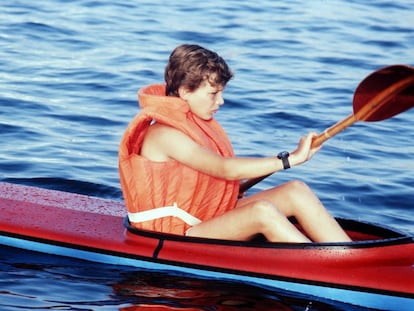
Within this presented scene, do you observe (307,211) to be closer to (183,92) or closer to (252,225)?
(252,225)

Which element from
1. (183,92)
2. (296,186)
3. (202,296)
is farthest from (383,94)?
(202,296)

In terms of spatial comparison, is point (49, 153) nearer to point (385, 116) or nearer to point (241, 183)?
point (241, 183)

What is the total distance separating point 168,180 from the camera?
4.74m

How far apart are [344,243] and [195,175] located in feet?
2.21

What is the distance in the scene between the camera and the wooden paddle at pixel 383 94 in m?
4.46

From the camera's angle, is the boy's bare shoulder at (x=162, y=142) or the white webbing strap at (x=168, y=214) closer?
the boy's bare shoulder at (x=162, y=142)

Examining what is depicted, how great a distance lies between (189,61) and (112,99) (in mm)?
3500

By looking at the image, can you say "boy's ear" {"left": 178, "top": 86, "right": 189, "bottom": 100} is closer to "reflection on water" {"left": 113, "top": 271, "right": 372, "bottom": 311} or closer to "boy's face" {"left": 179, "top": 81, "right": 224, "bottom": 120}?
"boy's face" {"left": 179, "top": 81, "right": 224, "bottom": 120}

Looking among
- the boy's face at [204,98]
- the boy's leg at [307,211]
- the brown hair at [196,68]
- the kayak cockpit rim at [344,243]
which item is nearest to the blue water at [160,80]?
the kayak cockpit rim at [344,243]

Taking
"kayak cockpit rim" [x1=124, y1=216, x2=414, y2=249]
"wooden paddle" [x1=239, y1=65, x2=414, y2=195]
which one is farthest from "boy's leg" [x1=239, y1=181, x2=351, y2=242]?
"wooden paddle" [x1=239, y1=65, x2=414, y2=195]

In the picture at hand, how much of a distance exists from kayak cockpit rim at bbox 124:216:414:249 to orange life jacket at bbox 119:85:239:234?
5 cm

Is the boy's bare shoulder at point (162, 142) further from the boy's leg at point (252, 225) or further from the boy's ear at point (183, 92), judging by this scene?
the boy's leg at point (252, 225)

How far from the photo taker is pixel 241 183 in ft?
16.8

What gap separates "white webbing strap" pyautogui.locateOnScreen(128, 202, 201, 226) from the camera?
4.78m
